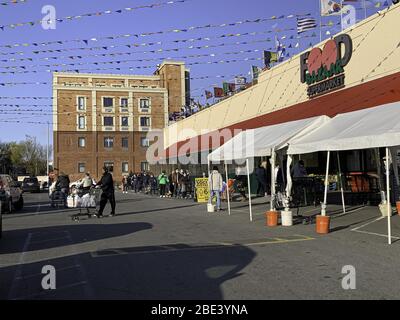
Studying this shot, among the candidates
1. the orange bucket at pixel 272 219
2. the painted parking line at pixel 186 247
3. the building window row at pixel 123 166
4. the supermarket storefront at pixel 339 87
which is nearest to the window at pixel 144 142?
the building window row at pixel 123 166

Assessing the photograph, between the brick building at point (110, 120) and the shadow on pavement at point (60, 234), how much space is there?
5912 centimetres

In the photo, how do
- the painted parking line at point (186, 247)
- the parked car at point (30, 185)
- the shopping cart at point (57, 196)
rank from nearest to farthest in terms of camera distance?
1. the painted parking line at point (186, 247)
2. the shopping cart at point (57, 196)
3. the parked car at point (30, 185)

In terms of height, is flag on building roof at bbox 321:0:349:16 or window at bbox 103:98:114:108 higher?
window at bbox 103:98:114:108

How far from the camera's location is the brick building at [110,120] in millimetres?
74188

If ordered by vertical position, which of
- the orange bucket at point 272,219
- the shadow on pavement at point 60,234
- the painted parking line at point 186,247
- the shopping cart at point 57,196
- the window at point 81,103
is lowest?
the painted parking line at point 186,247

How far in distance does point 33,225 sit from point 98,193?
2.83 metres

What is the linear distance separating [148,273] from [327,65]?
49.2 feet

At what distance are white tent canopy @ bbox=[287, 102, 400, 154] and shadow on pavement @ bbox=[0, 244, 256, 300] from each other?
3259mm

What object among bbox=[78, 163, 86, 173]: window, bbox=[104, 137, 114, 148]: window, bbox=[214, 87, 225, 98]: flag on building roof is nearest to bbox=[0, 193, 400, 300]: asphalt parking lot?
bbox=[214, 87, 225, 98]: flag on building roof

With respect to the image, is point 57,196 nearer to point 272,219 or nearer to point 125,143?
point 272,219

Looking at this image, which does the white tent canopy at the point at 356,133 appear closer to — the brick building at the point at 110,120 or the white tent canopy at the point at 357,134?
the white tent canopy at the point at 357,134

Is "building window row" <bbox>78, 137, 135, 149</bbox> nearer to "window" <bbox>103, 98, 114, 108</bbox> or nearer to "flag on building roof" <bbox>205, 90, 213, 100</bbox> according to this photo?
"window" <bbox>103, 98, 114, 108</bbox>

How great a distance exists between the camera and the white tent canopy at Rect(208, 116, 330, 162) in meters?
14.6

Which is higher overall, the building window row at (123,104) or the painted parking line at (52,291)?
the building window row at (123,104)
